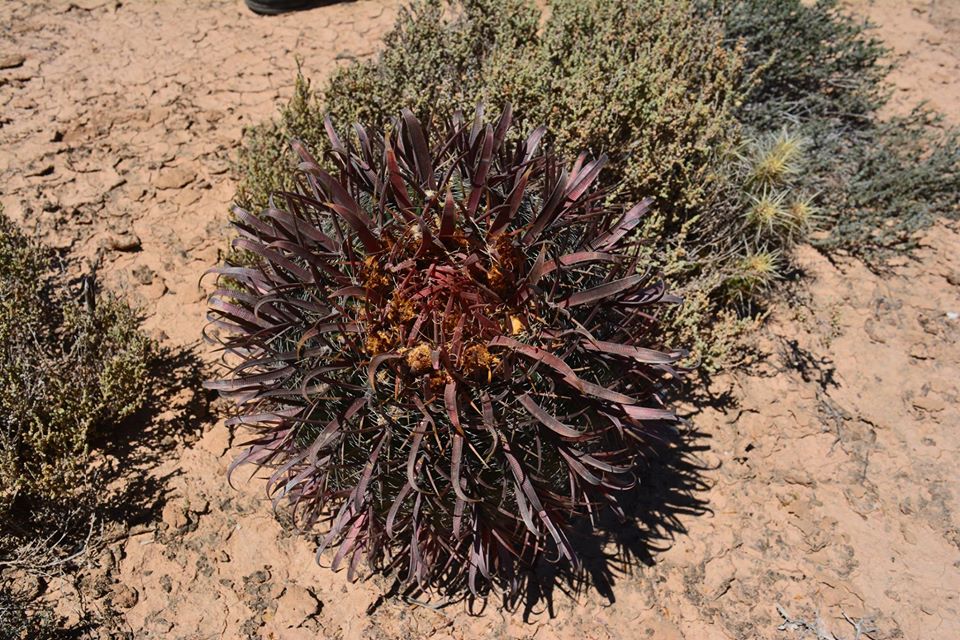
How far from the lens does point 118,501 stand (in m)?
2.98

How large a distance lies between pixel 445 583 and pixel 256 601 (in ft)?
2.49

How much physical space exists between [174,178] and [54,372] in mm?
1480

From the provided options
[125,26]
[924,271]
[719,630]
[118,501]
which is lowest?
[719,630]

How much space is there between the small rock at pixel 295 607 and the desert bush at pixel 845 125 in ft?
11.2

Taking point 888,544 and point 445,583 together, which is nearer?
point 445,583

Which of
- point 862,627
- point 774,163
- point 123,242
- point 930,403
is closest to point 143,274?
Result: point 123,242

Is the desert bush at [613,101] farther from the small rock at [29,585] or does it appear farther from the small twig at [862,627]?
the small rock at [29,585]

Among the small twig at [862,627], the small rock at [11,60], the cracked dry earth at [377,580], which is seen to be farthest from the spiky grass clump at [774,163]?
the small rock at [11,60]

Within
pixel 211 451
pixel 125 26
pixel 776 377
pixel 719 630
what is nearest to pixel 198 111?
pixel 125 26

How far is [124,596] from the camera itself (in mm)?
2768

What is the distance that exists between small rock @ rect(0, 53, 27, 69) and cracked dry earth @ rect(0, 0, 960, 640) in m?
0.02

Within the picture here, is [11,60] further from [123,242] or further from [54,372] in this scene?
[54,372]

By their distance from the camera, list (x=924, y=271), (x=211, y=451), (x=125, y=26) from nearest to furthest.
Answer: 1. (x=211, y=451)
2. (x=924, y=271)
3. (x=125, y=26)

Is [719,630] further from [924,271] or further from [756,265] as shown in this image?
[924,271]
